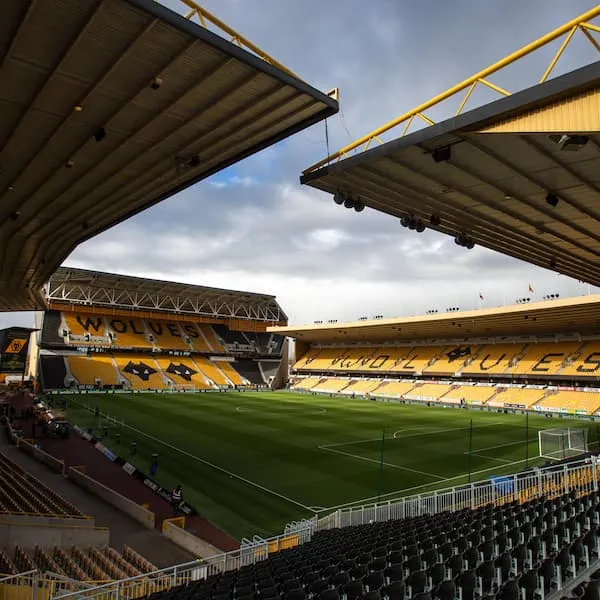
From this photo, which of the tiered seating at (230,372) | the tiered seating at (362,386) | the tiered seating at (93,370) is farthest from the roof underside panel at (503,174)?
the tiered seating at (230,372)

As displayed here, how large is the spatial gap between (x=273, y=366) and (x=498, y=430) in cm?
4819

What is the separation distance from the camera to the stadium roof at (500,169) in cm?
678

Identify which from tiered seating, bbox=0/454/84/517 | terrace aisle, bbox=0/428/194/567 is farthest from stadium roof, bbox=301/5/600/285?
tiered seating, bbox=0/454/84/517

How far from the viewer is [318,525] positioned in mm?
13453

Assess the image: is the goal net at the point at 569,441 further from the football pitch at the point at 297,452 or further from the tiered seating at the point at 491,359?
the tiered seating at the point at 491,359

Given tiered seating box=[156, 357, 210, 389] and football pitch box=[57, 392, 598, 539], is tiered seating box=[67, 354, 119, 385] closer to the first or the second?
tiered seating box=[156, 357, 210, 389]

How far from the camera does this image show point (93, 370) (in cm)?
5775

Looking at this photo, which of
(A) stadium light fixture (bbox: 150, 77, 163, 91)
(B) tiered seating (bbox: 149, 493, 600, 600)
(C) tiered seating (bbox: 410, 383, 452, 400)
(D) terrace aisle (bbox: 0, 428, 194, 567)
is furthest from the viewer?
(C) tiered seating (bbox: 410, 383, 452, 400)

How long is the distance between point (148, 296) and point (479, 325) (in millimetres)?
42532

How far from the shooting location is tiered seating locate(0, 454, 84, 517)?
42.5 feet

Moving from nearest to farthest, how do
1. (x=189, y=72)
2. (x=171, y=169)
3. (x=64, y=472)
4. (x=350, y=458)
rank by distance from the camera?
(x=189, y=72)
(x=171, y=169)
(x=64, y=472)
(x=350, y=458)

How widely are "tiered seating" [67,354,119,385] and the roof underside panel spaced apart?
51.2m

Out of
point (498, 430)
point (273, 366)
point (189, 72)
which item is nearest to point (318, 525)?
point (189, 72)

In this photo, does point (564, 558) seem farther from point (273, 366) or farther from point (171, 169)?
point (273, 366)
